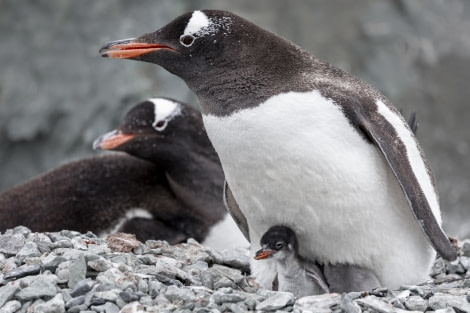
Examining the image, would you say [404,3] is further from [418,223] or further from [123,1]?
[418,223]

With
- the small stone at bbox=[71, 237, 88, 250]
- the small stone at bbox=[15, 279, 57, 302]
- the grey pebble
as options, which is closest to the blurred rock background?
the small stone at bbox=[71, 237, 88, 250]

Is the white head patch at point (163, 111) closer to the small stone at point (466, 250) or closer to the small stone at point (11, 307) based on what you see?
the small stone at point (466, 250)

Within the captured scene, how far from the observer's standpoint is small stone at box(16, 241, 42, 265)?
3397mm

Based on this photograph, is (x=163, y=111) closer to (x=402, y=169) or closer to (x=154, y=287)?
(x=402, y=169)

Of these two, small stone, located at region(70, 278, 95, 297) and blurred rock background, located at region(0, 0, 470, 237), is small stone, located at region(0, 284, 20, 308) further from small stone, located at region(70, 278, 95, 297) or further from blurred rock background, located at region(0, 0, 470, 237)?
blurred rock background, located at region(0, 0, 470, 237)

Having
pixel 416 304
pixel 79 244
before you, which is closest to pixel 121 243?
pixel 79 244

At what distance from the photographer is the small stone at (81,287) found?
303 centimetres

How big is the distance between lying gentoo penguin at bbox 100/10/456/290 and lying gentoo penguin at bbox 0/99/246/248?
1.56 m

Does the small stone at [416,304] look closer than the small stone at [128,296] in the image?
No

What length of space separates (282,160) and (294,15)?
4.83m

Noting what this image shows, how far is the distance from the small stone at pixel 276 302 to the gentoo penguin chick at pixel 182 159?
7.00 feet

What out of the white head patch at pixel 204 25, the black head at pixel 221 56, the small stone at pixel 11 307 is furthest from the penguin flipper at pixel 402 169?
the small stone at pixel 11 307

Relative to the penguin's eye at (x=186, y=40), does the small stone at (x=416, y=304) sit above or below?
below

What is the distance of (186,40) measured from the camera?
11.7 feet
